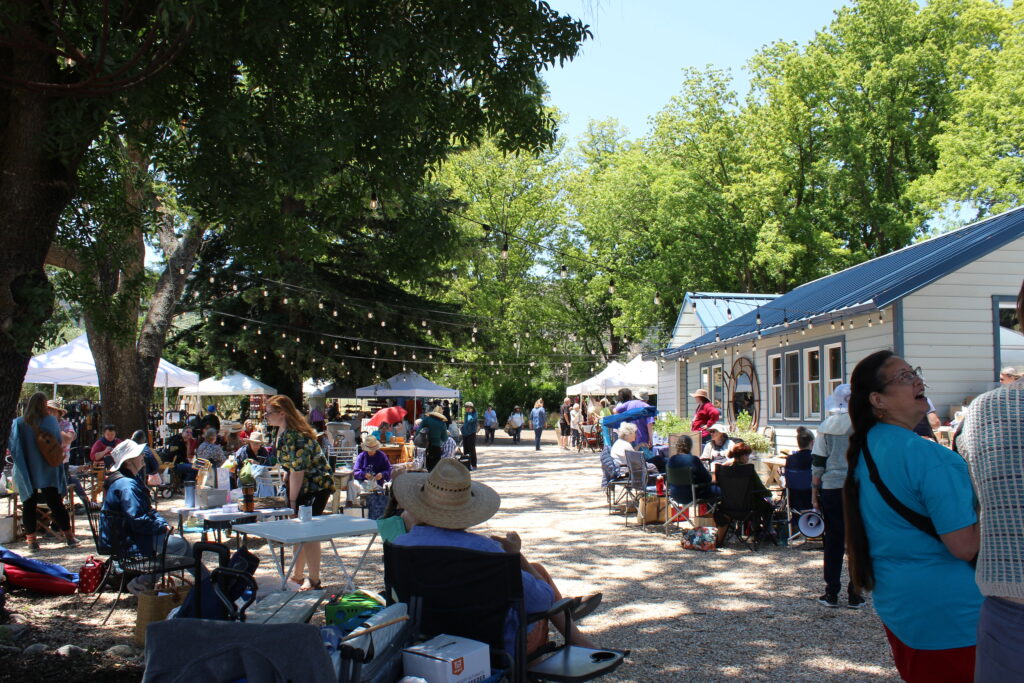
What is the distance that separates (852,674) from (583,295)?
4053 cm

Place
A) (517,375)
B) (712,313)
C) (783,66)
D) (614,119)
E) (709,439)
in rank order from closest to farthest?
(709,439), (712,313), (783,66), (517,375), (614,119)

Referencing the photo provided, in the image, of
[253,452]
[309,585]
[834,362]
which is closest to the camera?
[309,585]

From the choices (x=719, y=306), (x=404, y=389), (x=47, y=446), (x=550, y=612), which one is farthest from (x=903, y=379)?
(x=404, y=389)

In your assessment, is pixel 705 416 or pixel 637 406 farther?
pixel 705 416

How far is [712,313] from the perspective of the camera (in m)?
22.1

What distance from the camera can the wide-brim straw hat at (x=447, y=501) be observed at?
14.3 feet

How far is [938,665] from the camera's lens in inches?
102

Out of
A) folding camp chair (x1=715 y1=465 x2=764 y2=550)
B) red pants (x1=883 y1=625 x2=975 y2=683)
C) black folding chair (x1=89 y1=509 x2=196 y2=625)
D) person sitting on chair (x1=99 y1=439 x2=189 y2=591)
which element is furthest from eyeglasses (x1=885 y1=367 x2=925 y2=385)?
folding camp chair (x1=715 y1=465 x2=764 y2=550)

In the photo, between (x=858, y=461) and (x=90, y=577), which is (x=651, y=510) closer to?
(x=90, y=577)

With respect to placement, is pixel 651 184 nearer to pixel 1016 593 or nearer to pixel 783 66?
pixel 783 66

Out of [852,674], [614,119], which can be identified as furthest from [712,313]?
[614,119]

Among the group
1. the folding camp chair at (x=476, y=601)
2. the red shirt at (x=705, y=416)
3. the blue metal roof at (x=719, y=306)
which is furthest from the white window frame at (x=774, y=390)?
the folding camp chair at (x=476, y=601)

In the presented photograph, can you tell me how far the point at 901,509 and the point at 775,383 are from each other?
560 inches

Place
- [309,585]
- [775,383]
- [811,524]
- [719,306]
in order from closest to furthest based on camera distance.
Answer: [309,585] → [811,524] → [775,383] → [719,306]
